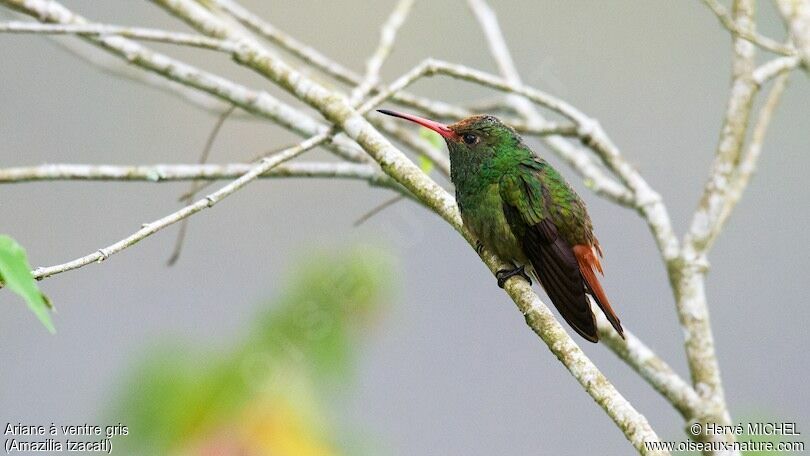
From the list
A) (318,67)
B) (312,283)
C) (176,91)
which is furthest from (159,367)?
(176,91)

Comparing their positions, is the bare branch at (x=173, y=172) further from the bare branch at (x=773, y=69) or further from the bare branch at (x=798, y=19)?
the bare branch at (x=798, y=19)

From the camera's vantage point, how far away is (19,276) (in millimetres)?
1562

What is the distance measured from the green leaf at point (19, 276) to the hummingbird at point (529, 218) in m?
1.66

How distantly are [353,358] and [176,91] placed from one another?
1.82 m

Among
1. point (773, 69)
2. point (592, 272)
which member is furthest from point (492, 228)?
point (773, 69)

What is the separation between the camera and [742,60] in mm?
3914

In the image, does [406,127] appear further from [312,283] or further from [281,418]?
[281,418]

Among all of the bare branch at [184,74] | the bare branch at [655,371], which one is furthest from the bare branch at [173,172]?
the bare branch at [655,371]

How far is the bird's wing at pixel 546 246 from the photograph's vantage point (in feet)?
9.39

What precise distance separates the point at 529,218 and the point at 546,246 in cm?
11

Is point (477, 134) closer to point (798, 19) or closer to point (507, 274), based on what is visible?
point (507, 274)

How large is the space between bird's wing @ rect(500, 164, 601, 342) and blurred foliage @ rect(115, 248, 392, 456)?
506mm

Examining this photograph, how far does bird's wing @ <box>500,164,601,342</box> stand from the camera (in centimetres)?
286

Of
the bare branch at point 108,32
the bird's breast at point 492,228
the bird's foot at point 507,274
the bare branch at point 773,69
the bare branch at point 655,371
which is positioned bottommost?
the bare branch at point 655,371
